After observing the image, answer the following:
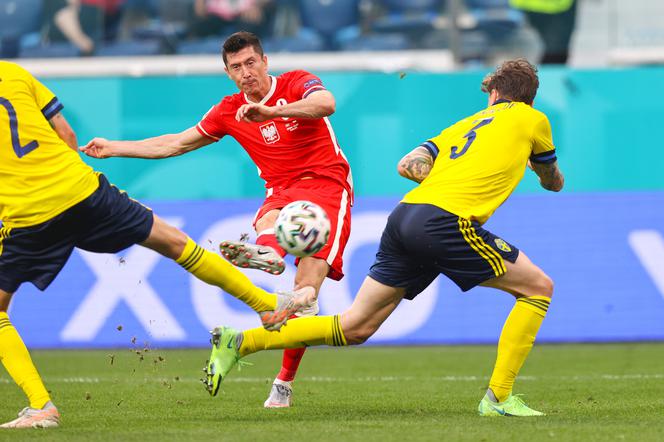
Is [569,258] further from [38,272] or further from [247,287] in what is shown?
[38,272]

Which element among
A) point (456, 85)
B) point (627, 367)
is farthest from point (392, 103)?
point (627, 367)

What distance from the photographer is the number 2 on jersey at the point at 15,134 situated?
6094 millimetres

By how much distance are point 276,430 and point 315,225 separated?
4.08 ft

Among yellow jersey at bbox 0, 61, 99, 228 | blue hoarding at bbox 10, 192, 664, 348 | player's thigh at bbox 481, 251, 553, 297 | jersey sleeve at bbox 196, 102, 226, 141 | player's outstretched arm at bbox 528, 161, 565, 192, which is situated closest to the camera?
yellow jersey at bbox 0, 61, 99, 228

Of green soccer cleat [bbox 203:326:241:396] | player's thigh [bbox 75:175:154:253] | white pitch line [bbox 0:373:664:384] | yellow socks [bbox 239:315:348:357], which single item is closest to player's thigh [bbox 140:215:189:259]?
player's thigh [bbox 75:175:154:253]

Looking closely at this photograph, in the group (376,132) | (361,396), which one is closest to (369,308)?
(361,396)

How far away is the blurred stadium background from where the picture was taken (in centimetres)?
1206

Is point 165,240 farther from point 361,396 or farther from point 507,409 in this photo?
point 361,396

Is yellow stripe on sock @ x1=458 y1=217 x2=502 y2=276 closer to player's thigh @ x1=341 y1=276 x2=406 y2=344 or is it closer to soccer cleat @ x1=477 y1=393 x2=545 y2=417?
player's thigh @ x1=341 y1=276 x2=406 y2=344

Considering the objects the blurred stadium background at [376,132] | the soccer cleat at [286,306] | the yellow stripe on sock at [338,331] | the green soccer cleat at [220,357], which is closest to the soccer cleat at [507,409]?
the yellow stripe on sock at [338,331]

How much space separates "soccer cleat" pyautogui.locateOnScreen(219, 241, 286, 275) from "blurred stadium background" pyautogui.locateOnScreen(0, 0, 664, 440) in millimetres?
5134

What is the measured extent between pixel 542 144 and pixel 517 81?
39 cm

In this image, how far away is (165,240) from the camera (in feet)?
20.6

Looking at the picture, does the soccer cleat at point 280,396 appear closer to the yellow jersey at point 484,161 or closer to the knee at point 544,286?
the yellow jersey at point 484,161
